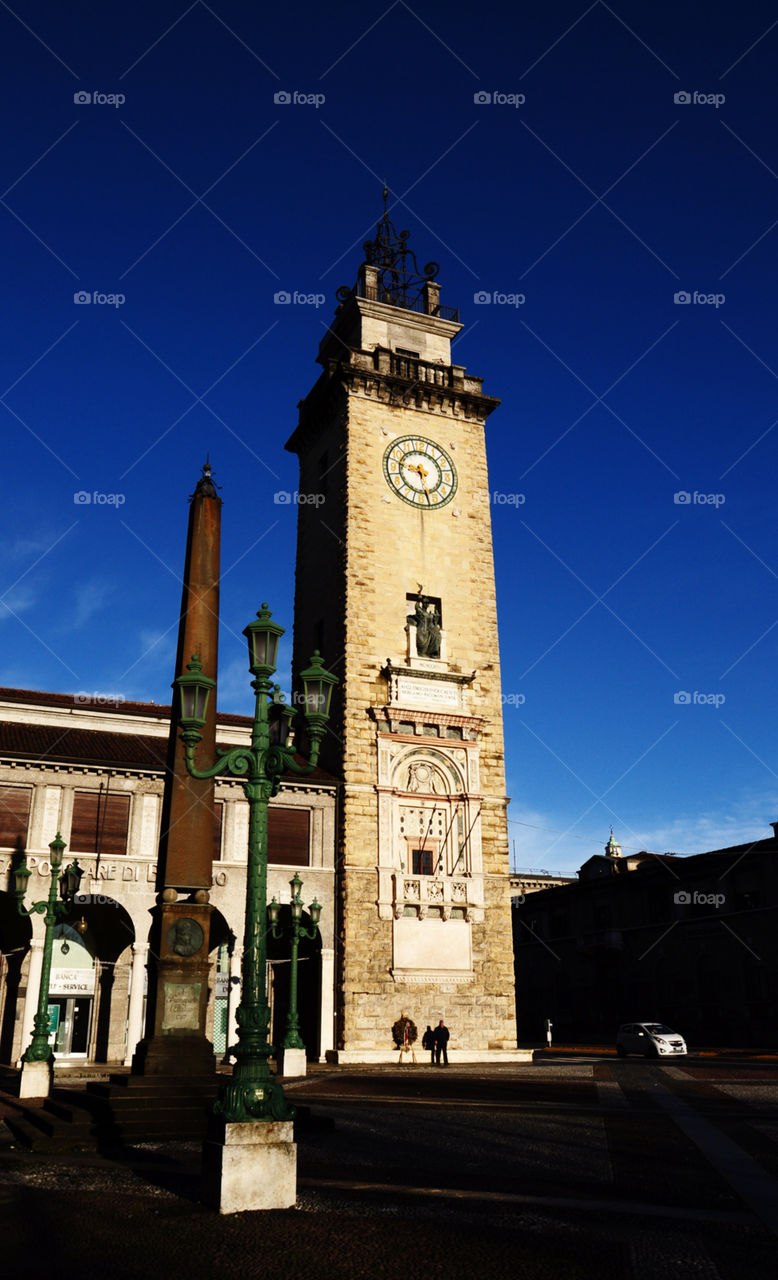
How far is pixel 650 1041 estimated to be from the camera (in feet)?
111

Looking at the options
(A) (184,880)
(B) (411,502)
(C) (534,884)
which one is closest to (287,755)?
(A) (184,880)

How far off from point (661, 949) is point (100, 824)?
98.8ft

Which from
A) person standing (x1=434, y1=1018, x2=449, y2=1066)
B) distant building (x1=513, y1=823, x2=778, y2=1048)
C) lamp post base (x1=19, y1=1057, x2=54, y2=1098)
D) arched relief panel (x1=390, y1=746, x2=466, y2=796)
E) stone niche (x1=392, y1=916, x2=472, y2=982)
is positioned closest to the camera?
lamp post base (x1=19, y1=1057, x2=54, y2=1098)

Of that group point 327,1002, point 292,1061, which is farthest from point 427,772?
point 292,1061

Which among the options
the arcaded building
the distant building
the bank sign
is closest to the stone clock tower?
the arcaded building

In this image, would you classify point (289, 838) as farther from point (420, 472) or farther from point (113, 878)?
point (420, 472)

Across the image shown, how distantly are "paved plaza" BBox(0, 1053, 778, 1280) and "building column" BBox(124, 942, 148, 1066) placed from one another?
15697 mm

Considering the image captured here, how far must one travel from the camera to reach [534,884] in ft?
214

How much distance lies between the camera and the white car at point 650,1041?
33250 millimetres

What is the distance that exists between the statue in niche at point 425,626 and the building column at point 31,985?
15.6m

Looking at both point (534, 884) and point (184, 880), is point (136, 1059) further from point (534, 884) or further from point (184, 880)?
point (534, 884)

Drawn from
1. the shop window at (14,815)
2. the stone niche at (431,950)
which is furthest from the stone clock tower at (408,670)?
the shop window at (14,815)

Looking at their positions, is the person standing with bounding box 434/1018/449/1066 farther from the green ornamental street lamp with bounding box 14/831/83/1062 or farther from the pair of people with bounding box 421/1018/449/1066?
the green ornamental street lamp with bounding box 14/831/83/1062

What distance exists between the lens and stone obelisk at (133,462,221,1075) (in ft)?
47.4
